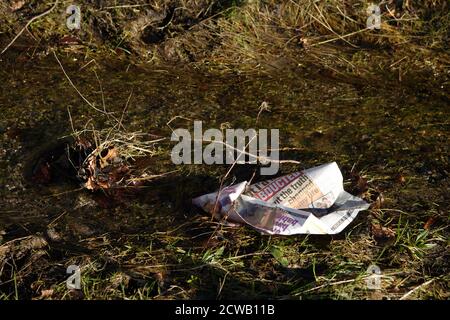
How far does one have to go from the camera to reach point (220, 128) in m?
2.90

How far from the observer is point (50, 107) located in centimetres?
294

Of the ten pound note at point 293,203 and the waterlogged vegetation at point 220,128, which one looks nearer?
the waterlogged vegetation at point 220,128

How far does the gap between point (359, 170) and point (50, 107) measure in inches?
53.7

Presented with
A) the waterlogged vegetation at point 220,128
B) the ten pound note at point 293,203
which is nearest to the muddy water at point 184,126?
the waterlogged vegetation at point 220,128

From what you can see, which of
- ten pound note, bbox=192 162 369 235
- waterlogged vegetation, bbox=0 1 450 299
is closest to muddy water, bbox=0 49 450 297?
waterlogged vegetation, bbox=0 1 450 299

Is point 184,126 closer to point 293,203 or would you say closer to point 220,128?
point 220,128

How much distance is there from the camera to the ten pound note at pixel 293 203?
2.30m

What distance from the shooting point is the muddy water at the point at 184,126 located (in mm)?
2398

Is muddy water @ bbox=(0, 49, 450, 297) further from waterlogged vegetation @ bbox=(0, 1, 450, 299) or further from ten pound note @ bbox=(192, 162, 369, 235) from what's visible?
Answer: ten pound note @ bbox=(192, 162, 369, 235)

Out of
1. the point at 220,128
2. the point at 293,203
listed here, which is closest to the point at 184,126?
the point at 220,128

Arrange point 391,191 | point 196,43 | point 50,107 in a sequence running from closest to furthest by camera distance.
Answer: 1. point 391,191
2. point 50,107
3. point 196,43

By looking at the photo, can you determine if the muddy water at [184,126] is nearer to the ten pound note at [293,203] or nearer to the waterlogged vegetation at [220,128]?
the waterlogged vegetation at [220,128]

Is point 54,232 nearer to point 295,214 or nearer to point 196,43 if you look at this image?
point 295,214
